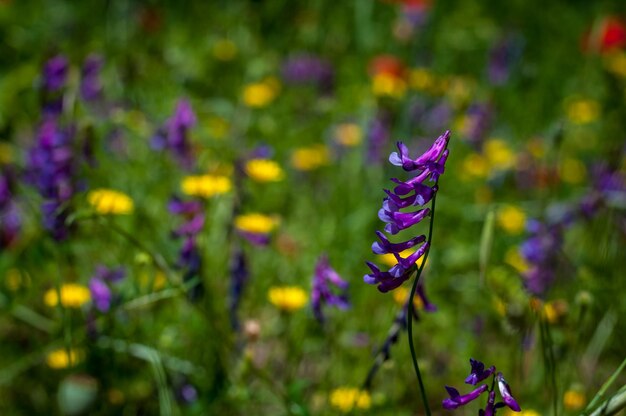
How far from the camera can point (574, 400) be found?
5.55 feet

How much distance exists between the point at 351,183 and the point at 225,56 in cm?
154

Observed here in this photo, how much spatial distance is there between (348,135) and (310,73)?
80cm

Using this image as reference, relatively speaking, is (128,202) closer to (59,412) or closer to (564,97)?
(59,412)

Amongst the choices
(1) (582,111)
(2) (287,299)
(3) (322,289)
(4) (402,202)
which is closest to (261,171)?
(2) (287,299)

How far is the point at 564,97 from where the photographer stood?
183 inches

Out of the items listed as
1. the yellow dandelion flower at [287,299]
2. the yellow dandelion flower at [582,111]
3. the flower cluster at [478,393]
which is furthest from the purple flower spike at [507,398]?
the yellow dandelion flower at [582,111]

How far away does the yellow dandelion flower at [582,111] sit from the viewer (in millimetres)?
4152

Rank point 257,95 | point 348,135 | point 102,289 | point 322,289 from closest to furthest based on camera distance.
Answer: point 322,289 < point 102,289 < point 348,135 < point 257,95

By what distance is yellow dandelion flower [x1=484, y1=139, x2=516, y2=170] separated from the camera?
11.1 ft

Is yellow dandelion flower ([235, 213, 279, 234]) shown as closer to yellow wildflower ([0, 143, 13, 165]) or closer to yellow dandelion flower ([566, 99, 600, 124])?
yellow wildflower ([0, 143, 13, 165])

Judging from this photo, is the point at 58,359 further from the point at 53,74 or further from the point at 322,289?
the point at 53,74

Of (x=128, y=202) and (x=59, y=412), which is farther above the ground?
(x=128, y=202)

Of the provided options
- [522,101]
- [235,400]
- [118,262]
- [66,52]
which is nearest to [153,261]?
[235,400]

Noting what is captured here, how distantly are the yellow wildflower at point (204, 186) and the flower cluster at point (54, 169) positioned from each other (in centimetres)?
30
